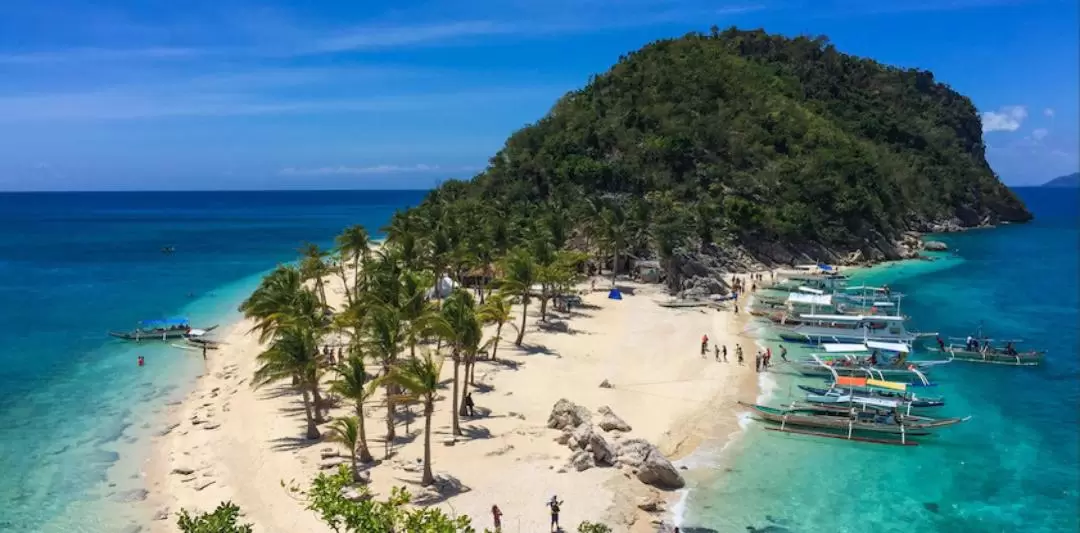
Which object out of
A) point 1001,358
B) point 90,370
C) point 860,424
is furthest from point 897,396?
point 90,370

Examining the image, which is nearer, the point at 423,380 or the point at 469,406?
the point at 423,380

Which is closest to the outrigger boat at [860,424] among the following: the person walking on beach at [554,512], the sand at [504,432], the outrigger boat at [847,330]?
the sand at [504,432]

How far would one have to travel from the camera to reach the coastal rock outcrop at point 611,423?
28.7m

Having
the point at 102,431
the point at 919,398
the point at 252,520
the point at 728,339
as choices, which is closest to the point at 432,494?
the point at 252,520

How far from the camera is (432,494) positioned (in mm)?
22828

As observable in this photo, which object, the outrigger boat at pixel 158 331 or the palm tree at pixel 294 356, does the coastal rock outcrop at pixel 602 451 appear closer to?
the palm tree at pixel 294 356

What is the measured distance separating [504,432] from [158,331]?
3629 cm

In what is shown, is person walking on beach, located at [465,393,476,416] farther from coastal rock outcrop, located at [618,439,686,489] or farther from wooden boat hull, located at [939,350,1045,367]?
wooden boat hull, located at [939,350,1045,367]

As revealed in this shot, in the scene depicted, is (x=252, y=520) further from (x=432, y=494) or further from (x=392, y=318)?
(x=392, y=318)

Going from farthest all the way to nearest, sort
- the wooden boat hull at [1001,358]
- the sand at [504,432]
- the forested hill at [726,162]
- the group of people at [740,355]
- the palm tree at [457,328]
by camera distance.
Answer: the forested hill at [726,162] → the wooden boat hull at [1001,358] → the group of people at [740,355] → the palm tree at [457,328] → the sand at [504,432]

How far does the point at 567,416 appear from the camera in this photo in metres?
28.5

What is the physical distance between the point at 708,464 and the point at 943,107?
172585mm

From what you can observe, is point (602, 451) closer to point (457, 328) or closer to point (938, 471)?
point (457, 328)

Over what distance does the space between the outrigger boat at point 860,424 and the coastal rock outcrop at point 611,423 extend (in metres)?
7.31
